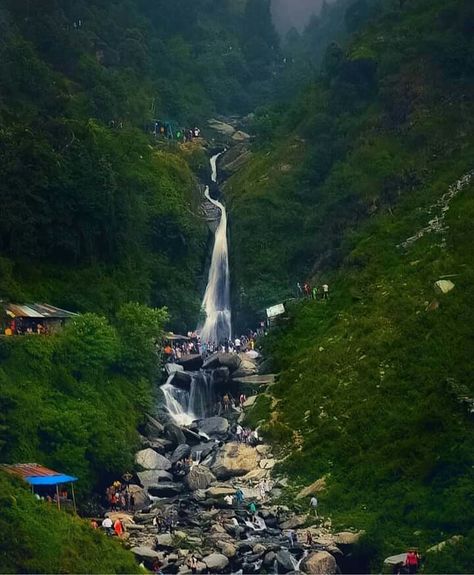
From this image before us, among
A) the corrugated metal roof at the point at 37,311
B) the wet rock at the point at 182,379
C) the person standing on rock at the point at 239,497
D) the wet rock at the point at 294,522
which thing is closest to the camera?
the wet rock at the point at 294,522

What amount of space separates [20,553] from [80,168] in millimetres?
A: 26465

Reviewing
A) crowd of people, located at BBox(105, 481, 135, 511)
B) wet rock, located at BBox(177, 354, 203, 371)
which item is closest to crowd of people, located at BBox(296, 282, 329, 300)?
wet rock, located at BBox(177, 354, 203, 371)

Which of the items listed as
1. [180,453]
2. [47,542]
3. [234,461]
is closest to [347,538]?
[234,461]

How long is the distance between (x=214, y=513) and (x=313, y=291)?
1954 cm

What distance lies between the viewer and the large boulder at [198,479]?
125ft

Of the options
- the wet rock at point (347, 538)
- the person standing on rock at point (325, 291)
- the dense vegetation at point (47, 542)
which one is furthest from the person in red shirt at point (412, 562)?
the person standing on rock at point (325, 291)

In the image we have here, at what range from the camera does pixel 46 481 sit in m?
32.7

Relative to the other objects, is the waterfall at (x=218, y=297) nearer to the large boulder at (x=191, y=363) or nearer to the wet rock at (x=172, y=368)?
the large boulder at (x=191, y=363)

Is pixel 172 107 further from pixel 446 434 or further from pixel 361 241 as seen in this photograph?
pixel 446 434

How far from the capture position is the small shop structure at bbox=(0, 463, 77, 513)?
32562 millimetres

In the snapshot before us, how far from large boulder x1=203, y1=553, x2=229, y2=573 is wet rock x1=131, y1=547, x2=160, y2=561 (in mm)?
1664

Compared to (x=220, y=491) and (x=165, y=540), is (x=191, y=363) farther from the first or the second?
(x=165, y=540)

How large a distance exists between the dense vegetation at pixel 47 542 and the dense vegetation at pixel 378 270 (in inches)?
344

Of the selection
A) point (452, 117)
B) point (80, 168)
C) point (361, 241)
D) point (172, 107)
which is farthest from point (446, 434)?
point (172, 107)
